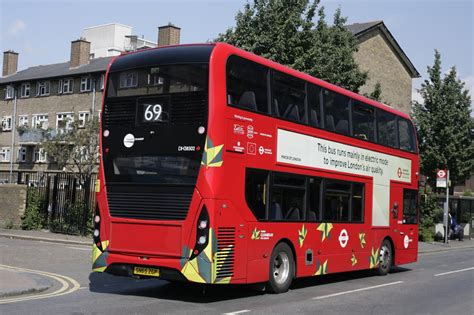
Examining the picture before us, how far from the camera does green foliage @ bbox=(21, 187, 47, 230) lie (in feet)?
88.5

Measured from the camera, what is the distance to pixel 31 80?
57469mm

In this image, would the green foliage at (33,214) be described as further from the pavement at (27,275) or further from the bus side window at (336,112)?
the bus side window at (336,112)

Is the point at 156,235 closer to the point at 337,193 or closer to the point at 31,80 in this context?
the point at 337,193

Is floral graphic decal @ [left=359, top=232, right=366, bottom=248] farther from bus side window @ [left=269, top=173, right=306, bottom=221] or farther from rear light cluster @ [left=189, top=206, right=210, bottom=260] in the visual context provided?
rear light cluster @ [left=189, top=206, right=210, bottom=260]

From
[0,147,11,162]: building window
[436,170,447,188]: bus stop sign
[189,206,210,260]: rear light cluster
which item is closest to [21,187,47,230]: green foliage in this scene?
[189,206,210,260]: rear light cluster

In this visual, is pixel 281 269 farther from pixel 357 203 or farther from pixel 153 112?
pixel 153 112

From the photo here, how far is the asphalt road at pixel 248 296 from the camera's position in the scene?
9.65 meters

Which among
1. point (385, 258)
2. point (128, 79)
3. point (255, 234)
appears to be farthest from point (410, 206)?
point (128, 79)

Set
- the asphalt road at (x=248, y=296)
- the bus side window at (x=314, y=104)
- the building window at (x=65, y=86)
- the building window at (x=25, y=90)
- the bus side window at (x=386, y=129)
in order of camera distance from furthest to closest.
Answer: the building window at (x=25, y=90)
the building window at (x=65, y=86)
the bus side window at (x=386, y=129)
the bus side window at (x=314, y=104)
the asphalt road at (x=248, y=296)

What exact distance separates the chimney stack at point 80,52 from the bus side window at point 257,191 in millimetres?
46472

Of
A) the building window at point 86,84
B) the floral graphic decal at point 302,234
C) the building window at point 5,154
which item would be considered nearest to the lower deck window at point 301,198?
the floral graphic decal at point 302,234

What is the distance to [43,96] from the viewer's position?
185 ft

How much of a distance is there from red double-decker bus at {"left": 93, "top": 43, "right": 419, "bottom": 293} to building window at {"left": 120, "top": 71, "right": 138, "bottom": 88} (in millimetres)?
19

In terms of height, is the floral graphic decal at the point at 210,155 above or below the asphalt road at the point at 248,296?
above
